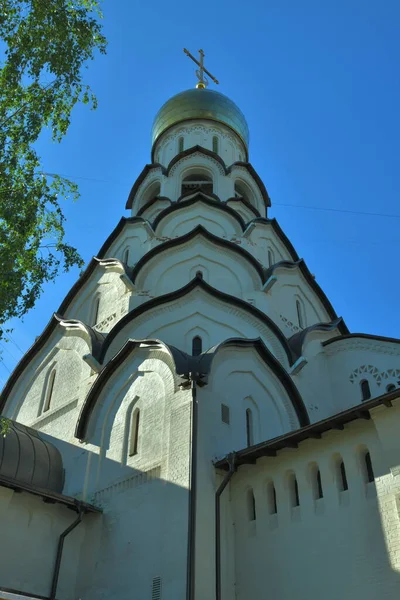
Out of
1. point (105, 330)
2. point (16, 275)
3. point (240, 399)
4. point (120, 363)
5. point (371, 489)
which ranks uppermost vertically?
point (105, 330)

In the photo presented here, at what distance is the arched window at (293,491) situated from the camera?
7.60 m

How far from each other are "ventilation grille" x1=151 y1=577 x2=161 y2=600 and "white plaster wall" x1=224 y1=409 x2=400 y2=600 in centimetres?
98

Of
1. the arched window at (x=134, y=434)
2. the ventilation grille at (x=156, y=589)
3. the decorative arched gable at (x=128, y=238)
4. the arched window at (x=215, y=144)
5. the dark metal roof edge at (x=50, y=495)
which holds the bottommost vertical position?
the ventilation grille at (x=156, y=589)

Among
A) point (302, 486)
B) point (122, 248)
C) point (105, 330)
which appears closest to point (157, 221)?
point (122, 248)

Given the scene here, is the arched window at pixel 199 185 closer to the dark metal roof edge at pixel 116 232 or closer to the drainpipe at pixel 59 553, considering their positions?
the dark metal roof edge at pixel 116 232

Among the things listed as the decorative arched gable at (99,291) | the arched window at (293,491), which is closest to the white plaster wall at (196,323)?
the decorative arched gable at (99,291)

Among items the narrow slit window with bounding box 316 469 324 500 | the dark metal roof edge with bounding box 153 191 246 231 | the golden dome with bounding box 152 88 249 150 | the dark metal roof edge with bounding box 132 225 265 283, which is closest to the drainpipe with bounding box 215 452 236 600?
the narrow slit window with bounding box 316 469 324 500

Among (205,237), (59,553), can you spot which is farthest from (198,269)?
(59,553)

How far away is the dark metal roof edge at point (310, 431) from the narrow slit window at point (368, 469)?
45 centimetres

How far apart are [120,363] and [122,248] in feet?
15.4

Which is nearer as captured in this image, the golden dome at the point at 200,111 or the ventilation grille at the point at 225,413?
the ventilation grille at the point at 225,413

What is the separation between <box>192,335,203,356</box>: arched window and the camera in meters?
10.6

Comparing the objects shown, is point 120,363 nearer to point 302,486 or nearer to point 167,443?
point 167,443

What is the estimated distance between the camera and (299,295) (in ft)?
43.7
